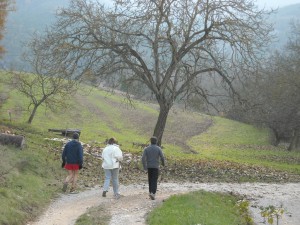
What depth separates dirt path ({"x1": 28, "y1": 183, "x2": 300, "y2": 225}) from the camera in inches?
462

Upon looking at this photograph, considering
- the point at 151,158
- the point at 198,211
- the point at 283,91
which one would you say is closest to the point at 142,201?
the point at 151,158

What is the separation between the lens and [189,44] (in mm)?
24156

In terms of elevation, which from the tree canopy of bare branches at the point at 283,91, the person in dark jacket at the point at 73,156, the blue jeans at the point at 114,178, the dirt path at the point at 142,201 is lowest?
the dirt path at the point at 142,201

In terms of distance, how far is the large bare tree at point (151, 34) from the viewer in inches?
859

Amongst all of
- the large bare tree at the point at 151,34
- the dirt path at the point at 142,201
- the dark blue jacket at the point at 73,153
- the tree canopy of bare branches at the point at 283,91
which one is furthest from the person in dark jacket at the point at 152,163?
the tree canopy of bare branches at the point at 283,91

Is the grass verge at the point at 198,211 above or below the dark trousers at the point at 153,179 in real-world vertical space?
below

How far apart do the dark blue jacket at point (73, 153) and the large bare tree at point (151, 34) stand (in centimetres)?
763

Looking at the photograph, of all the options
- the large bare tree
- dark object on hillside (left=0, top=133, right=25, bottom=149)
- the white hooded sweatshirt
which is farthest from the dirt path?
the large bare tree

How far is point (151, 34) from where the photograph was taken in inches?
895

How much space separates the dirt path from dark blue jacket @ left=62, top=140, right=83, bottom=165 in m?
1.19

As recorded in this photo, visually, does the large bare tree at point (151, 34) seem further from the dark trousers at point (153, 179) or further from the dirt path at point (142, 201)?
the dark trousers at point (153, 179)

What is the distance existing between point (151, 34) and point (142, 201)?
11.2 m

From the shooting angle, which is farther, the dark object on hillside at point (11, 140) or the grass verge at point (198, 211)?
the dark object on hillside at point (11, 140)

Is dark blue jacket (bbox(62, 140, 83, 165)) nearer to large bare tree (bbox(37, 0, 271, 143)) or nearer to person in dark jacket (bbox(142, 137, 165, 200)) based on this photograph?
person in dark jacket (bbox(142, 137, 165, 200))
